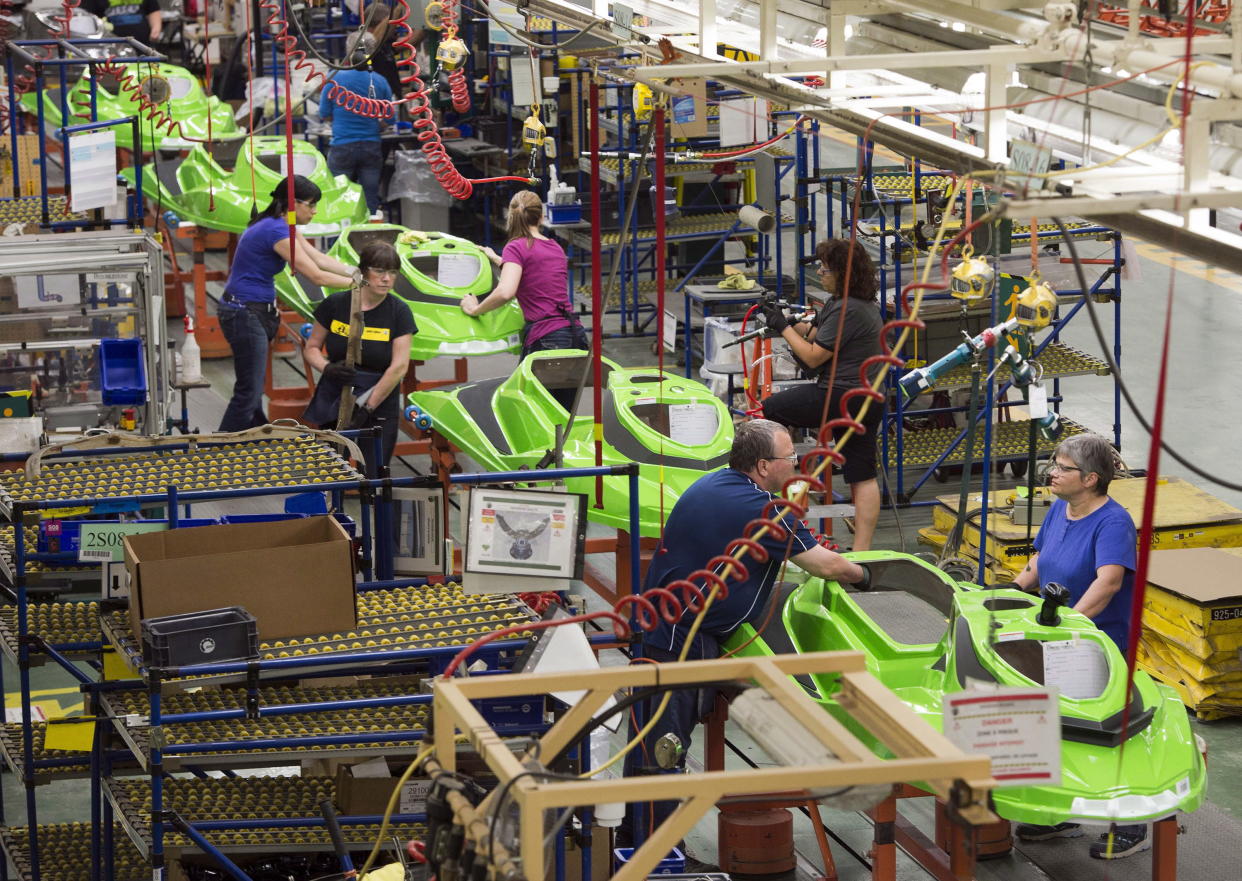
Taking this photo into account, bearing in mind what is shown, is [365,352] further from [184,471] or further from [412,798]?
[412,798]

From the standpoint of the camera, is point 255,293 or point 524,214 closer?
point 255,293

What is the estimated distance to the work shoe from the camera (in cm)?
694

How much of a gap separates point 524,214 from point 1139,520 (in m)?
4.22

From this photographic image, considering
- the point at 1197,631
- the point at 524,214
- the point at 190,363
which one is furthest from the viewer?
the point at 524,214

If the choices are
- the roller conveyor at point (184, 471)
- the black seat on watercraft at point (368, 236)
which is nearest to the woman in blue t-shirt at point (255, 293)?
the black seat on watercraft at point (368, 236)

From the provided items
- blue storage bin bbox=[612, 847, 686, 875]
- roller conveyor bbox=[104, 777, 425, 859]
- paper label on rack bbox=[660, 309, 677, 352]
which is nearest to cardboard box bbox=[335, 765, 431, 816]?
roller conveyor bbox=[104, 777, 425, 859]

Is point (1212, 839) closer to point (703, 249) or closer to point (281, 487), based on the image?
point (281, 487)

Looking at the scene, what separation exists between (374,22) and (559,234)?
2.56 meters

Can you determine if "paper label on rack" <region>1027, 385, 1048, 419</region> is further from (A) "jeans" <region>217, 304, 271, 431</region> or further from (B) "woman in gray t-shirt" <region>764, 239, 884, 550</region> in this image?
(A) "jeans" <region>217, 304, 271, 431</region>

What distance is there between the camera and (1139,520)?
879 cm

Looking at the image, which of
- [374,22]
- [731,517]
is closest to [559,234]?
Answer: [374,22]

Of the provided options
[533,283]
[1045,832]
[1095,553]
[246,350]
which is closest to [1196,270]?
[533,283]

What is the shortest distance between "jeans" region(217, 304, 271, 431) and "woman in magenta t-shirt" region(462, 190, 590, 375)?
50.8 inches

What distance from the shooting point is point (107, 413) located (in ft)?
28.8
